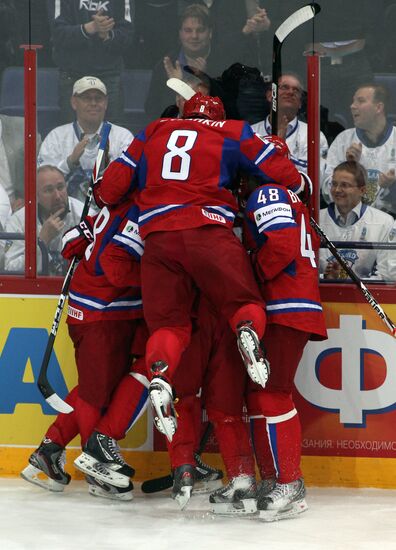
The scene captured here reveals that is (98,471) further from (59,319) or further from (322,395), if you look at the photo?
(322,395)

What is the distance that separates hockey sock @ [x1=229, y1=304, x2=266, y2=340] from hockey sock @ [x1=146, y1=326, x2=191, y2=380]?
16 cm

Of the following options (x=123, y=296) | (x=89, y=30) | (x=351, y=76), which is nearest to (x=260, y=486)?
(x=123, y=296)

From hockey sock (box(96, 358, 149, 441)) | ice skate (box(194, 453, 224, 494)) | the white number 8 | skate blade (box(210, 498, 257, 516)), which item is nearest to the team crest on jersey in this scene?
the white number 8

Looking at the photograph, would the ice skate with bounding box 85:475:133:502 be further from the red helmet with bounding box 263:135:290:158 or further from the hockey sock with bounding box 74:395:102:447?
the red helmet with bounding box 263:135:290:158

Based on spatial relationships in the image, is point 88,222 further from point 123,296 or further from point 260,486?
point 260,486

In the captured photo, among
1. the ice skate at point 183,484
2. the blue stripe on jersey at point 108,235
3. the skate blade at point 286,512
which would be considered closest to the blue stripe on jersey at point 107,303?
the blue stripe on jersey at point 108,235

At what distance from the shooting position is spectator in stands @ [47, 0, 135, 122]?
3.92 meters

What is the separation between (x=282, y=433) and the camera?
348 cm

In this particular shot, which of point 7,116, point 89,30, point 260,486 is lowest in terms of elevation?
point 260,486

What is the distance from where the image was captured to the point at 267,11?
3887 mm

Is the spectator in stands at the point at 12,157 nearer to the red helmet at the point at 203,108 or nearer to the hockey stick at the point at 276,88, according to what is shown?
the red helmet at the point at 203,108

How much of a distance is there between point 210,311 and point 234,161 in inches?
18.9

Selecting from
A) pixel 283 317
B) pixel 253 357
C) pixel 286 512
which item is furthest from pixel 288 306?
pixel 286 512

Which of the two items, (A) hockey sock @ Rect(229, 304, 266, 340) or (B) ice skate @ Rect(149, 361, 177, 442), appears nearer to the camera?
(B) ice skate @ Rect(149, 361, 177, 442)
